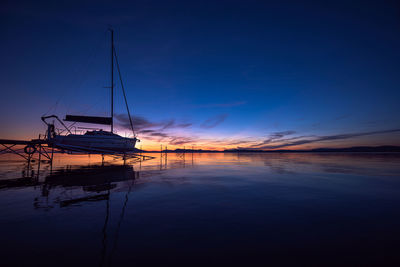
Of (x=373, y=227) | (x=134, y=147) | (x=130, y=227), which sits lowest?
(x=373, y=227)

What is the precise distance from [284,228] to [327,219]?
6.91ft

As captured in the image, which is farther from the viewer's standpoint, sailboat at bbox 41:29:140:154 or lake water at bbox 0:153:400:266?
sailboat at bbox 41:29:140:154

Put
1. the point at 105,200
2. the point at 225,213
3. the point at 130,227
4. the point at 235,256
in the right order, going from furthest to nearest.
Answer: the point at 105,200
the point at 225,213
the point at 130,227
the point at 235,256

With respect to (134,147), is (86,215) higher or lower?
lower

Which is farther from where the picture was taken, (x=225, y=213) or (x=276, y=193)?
(x=276, y=193)

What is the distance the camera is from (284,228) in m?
5.22

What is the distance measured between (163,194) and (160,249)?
521 cm

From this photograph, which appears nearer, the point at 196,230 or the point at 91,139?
the point at 196,230

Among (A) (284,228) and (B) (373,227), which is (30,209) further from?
(B) (373,227)

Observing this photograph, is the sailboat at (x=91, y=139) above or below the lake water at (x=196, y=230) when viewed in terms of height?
above

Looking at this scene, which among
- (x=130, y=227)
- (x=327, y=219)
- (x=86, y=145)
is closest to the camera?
(x=130, y=227)

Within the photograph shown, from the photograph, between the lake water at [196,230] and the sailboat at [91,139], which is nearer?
the lake water at [196,230]

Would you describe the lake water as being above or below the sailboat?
below

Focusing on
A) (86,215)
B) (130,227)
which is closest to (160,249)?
(130,227)
